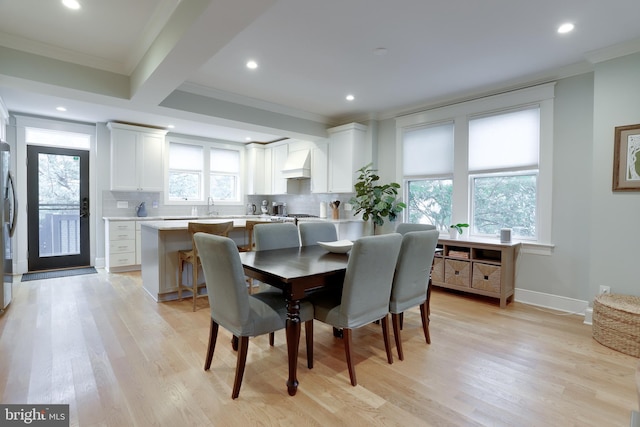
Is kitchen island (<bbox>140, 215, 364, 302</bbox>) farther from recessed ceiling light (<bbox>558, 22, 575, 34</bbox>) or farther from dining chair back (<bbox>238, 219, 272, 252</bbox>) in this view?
recessed ceiling light (<bbox>558, 22, 575, 34</bbox>)

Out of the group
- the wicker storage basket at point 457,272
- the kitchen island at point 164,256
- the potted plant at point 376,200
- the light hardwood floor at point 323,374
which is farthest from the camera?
the potted plant at point 376,200

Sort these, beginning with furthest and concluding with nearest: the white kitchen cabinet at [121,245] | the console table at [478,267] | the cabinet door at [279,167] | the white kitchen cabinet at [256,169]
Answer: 1. the white kitchen cabinet at [256,169]
2. the cabinet door at [279,167]
3. the white kitchen cabinet at [121,245]
4. the console table at [478,267]

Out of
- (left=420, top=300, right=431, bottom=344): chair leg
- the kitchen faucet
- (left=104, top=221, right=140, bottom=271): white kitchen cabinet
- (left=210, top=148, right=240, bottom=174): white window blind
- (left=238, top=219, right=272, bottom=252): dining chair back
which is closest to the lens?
(left=420, top=300, right=431, bottom=344): chair leg

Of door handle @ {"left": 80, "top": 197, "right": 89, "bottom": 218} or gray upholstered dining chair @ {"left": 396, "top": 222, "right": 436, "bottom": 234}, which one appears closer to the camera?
gray upholstered dining chair @ {"left": 396, "top": 222, "right": 436, "bottom": 234}

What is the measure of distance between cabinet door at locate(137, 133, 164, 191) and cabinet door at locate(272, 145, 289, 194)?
216 centimetres

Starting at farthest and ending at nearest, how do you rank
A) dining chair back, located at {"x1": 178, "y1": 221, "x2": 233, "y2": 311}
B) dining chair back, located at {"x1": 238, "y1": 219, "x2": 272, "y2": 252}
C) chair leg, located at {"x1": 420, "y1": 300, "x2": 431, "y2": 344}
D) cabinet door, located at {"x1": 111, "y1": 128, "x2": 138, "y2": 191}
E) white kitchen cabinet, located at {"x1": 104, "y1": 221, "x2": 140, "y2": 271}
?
cabinet door, located at {"x1": 111, "y1": 128, "x2": 138, "y2": 191}, white kitchen cabinet, located at {"x1": 104, "y1": 221, "x2": 140, "y2": 271}, dining chair back, located at {"x1": 238, "y1": 219, "x2": 272, "y2": 252}, dining chair back, located at {"x1": 178, "y1": 221, "x2": 233, "y2": 311}, chair leg, located at {"x1": 420, "y1": 300, "x2": 431, "y2": 344}

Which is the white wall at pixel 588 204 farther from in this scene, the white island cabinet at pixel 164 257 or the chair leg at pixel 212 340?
the white island cabinet at pixel 164 257

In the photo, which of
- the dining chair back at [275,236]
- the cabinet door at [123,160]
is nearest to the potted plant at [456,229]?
the dining chair back at [275,236]

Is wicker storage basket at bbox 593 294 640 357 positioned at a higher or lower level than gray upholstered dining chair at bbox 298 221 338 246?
lower

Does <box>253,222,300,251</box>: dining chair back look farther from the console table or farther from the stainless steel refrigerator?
the stainless steel refrigerator

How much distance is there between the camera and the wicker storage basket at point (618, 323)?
250 cm

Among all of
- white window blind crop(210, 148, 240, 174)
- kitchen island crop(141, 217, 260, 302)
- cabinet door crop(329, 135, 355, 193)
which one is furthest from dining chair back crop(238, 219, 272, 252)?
white window blind crop(210, 148, 240, 174)

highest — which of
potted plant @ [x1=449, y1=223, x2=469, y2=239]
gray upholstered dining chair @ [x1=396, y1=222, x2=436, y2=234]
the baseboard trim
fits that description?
gray upholstered dining chair @ [x1=396, y1=222, x2=436, y2=234]

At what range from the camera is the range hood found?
5.91 metres
